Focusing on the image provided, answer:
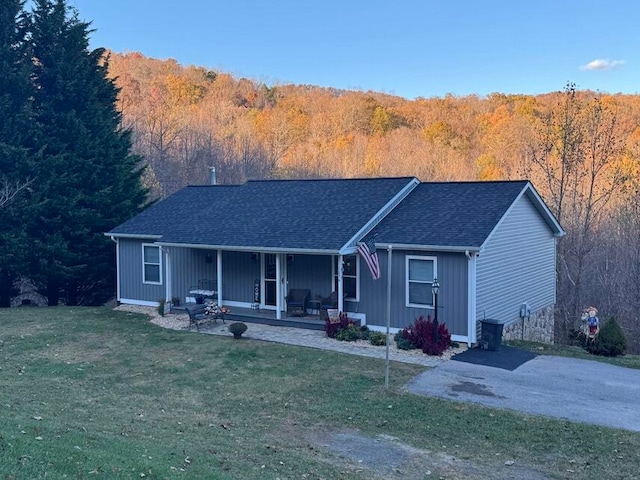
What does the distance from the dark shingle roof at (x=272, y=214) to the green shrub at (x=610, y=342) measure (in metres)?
6.55

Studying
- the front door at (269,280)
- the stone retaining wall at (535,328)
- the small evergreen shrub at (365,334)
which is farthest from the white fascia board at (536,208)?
the front door at (269,280)

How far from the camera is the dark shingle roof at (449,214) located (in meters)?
14.0

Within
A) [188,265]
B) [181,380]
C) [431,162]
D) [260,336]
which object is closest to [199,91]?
[431,162]

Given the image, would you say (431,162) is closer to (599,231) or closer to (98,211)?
(599,231)

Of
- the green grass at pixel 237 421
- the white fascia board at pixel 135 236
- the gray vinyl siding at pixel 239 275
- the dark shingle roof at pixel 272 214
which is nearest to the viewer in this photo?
the green grass at pixel 237 421

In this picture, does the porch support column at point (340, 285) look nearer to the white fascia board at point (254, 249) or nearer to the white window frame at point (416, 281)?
the white fascia board at point (254, 249)

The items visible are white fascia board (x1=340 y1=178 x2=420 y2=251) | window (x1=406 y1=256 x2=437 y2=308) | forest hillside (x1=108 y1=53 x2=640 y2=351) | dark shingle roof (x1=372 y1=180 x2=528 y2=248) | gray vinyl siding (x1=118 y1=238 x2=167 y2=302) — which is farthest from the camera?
forest hillside (x1=108 y1=53 x2=640 y2=351)

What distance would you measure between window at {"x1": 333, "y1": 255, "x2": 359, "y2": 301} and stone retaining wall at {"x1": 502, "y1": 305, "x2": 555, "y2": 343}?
420 cm

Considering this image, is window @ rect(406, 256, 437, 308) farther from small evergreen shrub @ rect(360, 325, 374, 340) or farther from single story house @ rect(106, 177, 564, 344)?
small evergreen shrub @ rect(360, 325, 374, 340)

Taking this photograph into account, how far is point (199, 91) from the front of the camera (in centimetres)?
5091

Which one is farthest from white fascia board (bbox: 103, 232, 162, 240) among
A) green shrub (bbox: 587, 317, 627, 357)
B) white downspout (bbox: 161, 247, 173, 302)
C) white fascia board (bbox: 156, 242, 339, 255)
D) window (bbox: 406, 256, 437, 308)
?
green shrub (bbox: 587, 317, 627, 357)

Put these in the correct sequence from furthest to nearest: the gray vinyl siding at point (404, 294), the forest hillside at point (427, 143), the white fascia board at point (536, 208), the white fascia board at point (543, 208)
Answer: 1. the forest hillside at point (427, 143)
2. the white fascia board at point (543, 208)
3. the white fascia board at point (536, 208)
4. the gray vinyl siding at point (404, 294)

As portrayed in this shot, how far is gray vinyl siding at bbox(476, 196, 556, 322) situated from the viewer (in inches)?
564

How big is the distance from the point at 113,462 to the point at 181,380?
4.93m
